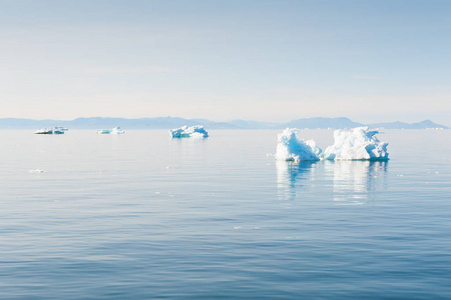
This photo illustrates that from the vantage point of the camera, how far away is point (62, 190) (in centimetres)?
3322

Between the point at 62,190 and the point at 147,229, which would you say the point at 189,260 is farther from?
the point at 62,190

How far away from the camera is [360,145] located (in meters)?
56.1

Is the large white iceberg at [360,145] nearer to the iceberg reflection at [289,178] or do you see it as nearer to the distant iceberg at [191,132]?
the iceberg reflection at [289,178]

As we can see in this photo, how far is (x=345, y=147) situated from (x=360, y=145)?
203 centimetres

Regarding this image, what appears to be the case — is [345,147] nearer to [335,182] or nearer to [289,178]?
[289,178]

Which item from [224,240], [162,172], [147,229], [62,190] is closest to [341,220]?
[224,240]

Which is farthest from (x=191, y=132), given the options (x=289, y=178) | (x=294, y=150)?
(x=289, y=178)

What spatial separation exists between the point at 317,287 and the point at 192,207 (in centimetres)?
1381

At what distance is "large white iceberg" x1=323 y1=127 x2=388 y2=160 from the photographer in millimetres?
55688

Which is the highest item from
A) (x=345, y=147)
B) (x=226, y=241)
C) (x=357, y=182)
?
(x=345, y=147)

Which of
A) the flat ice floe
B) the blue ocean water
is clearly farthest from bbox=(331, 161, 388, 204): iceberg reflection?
the flat ice floe

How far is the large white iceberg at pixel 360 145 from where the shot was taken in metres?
55.7

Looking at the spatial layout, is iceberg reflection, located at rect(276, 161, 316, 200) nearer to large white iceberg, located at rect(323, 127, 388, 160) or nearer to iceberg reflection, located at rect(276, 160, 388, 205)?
iceberg reflection, located at rect(276, 160, 388, 205)

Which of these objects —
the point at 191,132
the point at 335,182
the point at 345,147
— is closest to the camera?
the point at 335,182
